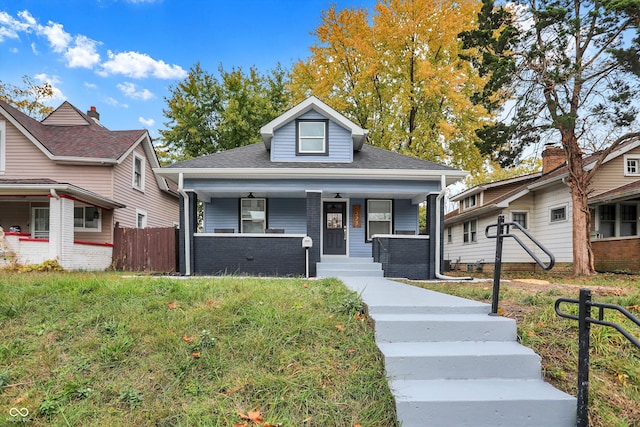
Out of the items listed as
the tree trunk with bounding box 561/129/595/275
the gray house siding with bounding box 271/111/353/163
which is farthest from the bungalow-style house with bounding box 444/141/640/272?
the gray house siding with bounding box 271/111/353/163

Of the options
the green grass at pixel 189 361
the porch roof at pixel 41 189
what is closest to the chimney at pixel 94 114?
the porch roof at pixel 41 189

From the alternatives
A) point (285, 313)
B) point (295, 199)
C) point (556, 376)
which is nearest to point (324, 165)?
point (295, 199)

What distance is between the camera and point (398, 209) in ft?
42.5

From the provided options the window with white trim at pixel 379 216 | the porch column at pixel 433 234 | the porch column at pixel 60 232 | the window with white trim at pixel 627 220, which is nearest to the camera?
the porch column at pixel 433 234

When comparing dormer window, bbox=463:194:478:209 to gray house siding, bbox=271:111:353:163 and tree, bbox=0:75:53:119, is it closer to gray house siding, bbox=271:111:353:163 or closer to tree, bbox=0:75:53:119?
gray house siding, bbox=271:111:353:163

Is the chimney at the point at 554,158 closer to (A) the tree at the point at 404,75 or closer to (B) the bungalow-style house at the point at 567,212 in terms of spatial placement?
(B) the bungalow-style house at the point at 567,212

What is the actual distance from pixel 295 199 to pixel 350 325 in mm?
9166

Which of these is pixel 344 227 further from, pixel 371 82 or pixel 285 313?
pixel 371 82

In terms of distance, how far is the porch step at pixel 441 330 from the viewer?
142 inches

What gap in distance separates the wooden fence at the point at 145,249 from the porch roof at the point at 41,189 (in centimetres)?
171

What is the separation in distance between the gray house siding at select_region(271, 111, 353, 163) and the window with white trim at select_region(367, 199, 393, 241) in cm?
201

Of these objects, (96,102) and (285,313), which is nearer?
(285,313)

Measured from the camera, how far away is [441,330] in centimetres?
366

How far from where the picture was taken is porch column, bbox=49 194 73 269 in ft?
36.3
